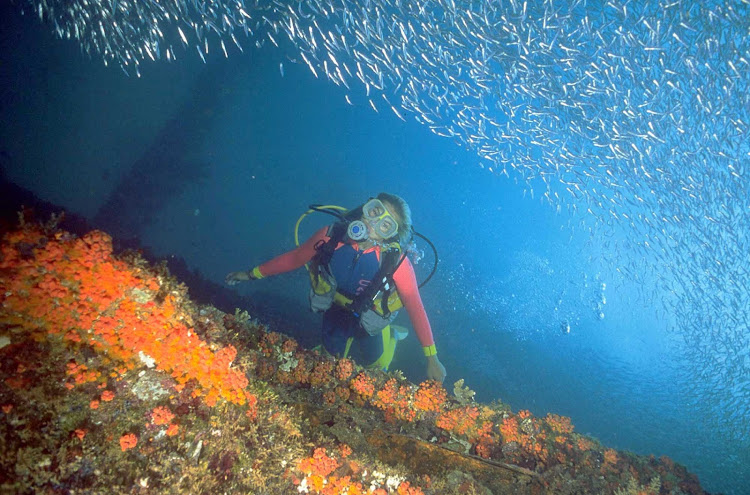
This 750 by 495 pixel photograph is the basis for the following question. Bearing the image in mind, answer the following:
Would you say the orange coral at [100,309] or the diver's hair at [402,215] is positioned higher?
the diver's hair at [402,215]

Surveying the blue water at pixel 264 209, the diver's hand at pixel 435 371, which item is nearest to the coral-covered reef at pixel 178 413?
the diver's hand at pixel 435 371

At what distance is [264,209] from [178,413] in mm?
23048

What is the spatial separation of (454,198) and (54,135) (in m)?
75.5

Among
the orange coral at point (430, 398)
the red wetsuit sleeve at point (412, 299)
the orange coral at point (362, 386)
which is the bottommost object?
the orange coral at point (362, 386)

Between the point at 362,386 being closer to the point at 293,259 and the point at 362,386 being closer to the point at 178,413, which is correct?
the point at 178,413

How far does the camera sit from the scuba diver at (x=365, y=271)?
15.5ft

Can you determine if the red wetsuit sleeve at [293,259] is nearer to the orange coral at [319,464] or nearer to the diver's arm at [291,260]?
the diver's arm at [291,260]

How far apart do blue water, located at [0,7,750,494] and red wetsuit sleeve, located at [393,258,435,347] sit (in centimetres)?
533

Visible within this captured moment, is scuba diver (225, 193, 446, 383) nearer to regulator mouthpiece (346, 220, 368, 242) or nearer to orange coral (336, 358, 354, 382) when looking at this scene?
regulator mouthpiece (346, 220, 368, 242)

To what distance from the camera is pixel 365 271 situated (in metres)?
4.98

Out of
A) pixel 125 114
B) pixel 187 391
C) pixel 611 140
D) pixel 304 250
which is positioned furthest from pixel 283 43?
pixel 187 391

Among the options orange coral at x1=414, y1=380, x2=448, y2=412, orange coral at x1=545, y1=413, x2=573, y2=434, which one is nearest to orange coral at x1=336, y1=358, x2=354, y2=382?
orange coral at x1=414, y1=380, x2=448, y2=412

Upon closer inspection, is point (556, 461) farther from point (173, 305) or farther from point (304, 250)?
point (304, 250)

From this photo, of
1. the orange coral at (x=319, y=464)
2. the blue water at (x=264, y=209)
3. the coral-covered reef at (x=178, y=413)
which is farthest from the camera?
the blue water at (x=264, y=209)
